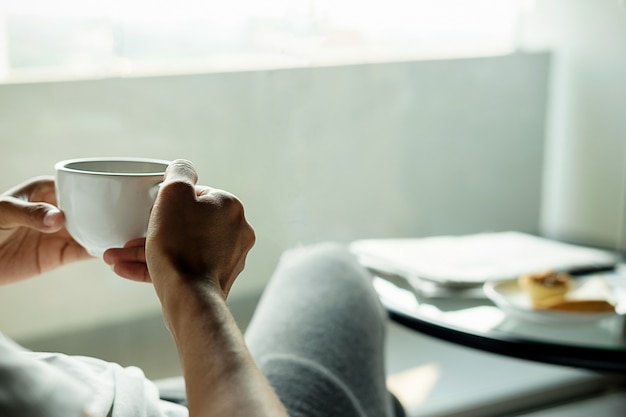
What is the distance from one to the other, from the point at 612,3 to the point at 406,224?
0.79 meters

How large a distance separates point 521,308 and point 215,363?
0.72m

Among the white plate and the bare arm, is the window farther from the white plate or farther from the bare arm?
the bare arm

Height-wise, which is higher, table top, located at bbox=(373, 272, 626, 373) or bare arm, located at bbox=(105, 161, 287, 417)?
bare arm, located at bbox=(105, 161, 287, 417)

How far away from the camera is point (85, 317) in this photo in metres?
1.51

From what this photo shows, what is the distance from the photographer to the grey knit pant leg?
77 centimetres

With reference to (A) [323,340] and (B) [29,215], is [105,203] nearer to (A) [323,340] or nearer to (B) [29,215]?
(B) [29,215]

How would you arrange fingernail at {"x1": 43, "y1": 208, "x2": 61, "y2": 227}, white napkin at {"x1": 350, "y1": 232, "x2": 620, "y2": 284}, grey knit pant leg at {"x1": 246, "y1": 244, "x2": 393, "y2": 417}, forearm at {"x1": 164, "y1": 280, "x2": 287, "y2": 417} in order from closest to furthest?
forearm at {"x1": 164, "y1": 280, "x2": 287, "y2": 417} → fingernail at {"x1": 43, "y1": 208, "x2": 61, "y2": 227} → grey knit pant leg at {"x1": 246, "y1": 244, "x2": 393, "y2": 417} → white napkin at {"x1": 350, "y1": 232, "x2": 620, "y2": 284}

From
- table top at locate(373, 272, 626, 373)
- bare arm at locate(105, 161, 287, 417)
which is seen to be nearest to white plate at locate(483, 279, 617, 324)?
table top at locate(373, 272, 626, 373)

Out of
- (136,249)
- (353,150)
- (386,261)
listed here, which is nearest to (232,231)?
(136,249)

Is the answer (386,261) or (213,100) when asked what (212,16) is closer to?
(213,100)

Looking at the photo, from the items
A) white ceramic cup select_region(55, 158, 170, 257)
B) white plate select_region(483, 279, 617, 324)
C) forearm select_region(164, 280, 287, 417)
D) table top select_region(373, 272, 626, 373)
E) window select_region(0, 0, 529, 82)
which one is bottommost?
table top select_region(373, 272, 626, 373)

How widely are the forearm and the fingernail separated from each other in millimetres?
145

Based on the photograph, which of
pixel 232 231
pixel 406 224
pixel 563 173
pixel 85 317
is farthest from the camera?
pixel 563 173

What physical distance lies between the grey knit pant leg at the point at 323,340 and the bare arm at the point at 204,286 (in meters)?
0.26
